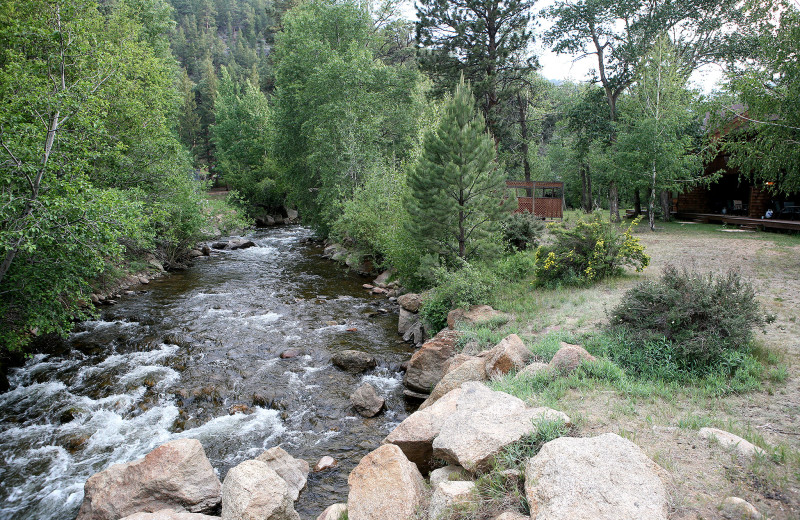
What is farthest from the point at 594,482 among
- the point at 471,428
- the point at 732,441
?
the point at 732,441

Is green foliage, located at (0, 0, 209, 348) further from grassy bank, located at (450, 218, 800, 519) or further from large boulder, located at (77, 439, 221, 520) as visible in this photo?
grassy bank, located at (450, 218, 800, 519)

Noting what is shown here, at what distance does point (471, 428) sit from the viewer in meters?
5.00

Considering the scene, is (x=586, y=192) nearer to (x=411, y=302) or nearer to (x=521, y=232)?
(x=521, y=232)

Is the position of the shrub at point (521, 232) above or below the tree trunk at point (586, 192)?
below

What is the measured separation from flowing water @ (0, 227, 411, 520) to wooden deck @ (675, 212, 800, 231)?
18954 mm

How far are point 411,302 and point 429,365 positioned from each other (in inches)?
176

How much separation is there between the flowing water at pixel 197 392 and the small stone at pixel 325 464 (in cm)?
13

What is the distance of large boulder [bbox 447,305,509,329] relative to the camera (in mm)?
10492

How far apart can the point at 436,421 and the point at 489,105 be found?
24915 mm

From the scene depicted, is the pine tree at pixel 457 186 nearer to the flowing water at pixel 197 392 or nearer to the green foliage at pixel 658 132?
the flowing water at pixel 197 392

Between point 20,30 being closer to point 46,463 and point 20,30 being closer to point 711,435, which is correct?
point 46,463

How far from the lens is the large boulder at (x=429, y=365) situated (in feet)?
30.2

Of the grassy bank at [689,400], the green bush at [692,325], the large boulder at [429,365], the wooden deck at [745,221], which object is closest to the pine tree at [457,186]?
the grassy bank at [689,400]

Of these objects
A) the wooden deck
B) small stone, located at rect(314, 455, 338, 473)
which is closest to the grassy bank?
small stone, located at rect(314, 455, 338, 473)
